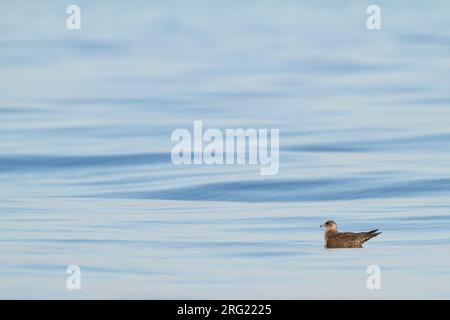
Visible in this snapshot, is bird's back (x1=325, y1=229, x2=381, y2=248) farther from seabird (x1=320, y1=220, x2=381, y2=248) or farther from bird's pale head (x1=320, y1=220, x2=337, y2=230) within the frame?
bird's pale head (x1=320, y1=220, x2=337, y2=230)

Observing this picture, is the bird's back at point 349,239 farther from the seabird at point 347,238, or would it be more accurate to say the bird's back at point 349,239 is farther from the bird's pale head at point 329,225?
the bird's pale head at point 329,225

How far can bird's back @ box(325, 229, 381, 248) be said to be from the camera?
13.6 metres

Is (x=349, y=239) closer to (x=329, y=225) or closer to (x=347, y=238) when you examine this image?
(x=347, y=238)

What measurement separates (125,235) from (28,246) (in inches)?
37.5

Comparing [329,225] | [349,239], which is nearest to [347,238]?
[349,239]

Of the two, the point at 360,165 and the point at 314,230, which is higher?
the point at 360,165

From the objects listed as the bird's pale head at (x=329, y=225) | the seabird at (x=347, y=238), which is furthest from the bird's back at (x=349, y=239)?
the bird's pale head at (x=329, y=225)

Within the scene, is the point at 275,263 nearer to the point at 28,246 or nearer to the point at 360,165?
the point at 28,246

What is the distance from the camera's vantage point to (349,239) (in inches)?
536

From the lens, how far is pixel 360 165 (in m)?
19.7

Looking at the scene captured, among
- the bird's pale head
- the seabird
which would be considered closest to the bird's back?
the seabird
